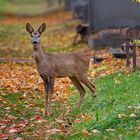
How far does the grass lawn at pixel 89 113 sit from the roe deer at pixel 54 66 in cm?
48

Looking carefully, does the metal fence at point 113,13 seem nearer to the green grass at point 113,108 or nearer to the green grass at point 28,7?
the green grass at point 113,108

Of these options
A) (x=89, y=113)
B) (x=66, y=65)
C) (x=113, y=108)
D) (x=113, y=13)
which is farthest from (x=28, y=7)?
(x=113, y=108)

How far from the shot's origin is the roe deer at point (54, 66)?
1422 centimetres

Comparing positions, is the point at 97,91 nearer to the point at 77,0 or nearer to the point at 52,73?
the point at 52,73

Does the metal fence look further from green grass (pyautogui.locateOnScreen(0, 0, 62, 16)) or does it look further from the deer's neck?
green grass (pyautogui.locateOnScreen(0, 0, 62, 16))

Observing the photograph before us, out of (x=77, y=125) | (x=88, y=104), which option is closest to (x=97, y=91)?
(x=88, y=104)

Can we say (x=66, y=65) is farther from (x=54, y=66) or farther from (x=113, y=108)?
(x=113, y=108)

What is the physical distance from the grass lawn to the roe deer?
1.56ft

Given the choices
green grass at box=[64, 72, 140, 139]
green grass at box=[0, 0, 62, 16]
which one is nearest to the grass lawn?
green grass at box=[64, 72, 140, 139]

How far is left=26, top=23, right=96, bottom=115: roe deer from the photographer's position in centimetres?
1422

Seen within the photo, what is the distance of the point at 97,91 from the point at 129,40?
9.66 ft

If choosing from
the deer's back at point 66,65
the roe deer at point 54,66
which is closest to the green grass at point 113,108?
the roe deer at point 54,66

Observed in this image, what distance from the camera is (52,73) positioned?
14.4m

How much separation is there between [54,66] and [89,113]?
5.65 feet
